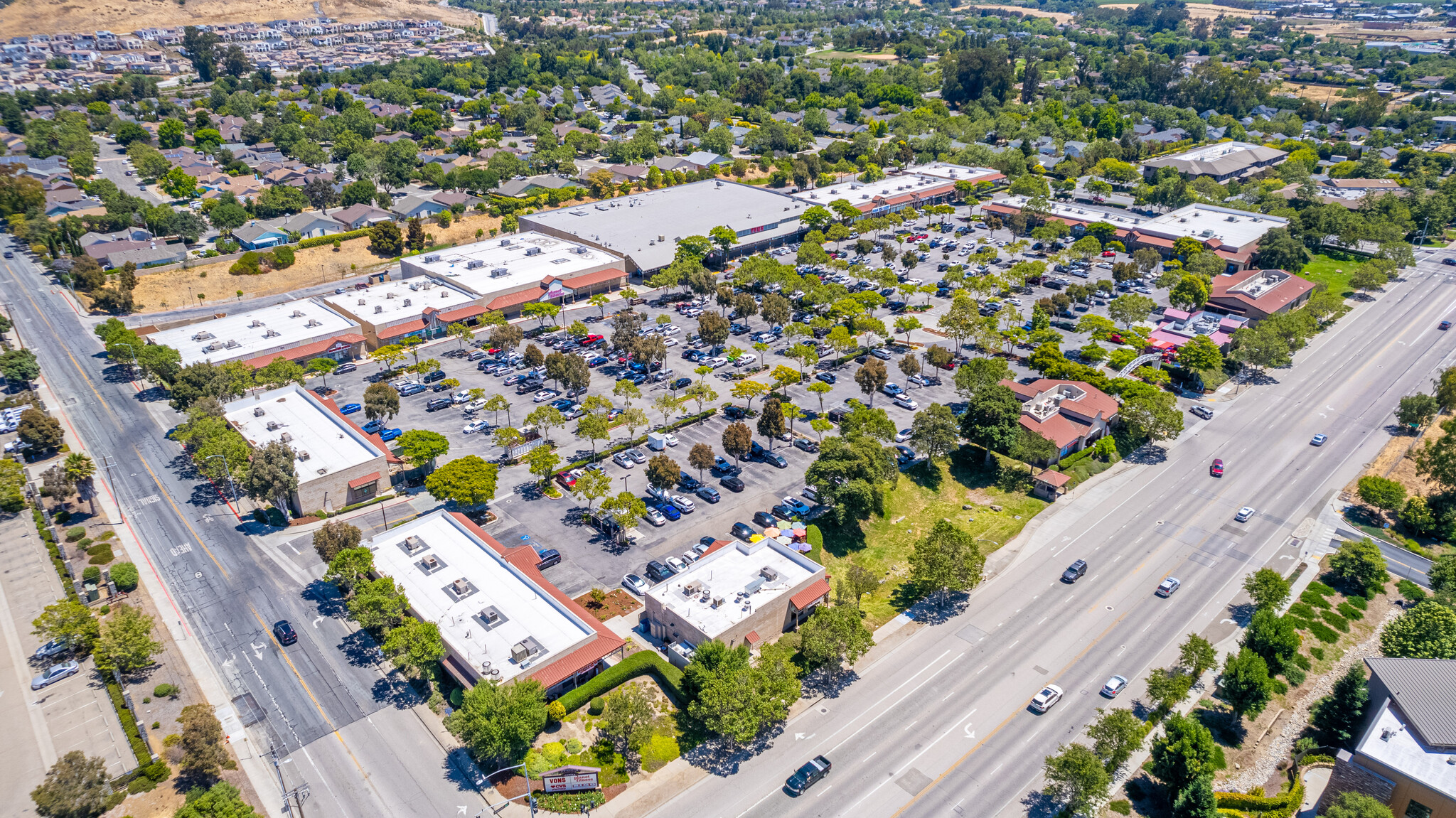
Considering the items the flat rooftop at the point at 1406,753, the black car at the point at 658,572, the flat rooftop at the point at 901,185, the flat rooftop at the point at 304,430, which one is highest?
the flat rooftop at the point at 901,185

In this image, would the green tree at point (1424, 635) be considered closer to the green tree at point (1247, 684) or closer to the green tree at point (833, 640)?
the green tree at point (1247, 684)

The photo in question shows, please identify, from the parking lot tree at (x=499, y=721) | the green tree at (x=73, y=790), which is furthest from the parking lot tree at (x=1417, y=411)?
the green tree at (x=73, y=790)

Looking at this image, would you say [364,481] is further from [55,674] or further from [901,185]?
[901,185]

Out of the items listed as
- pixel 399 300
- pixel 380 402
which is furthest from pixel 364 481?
pixel 399 300

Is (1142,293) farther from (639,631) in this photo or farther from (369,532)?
(369,532)

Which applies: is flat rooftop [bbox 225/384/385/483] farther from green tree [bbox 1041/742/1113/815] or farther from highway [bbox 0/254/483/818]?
green tree [bbox 1041/742/1113/815]

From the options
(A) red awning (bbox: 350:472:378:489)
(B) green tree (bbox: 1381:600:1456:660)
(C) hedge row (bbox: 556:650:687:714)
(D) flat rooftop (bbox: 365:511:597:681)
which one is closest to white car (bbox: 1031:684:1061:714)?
(B) green tree (bbox: 1381:600:1456:660)

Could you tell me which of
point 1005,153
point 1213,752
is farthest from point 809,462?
point 1005,153
